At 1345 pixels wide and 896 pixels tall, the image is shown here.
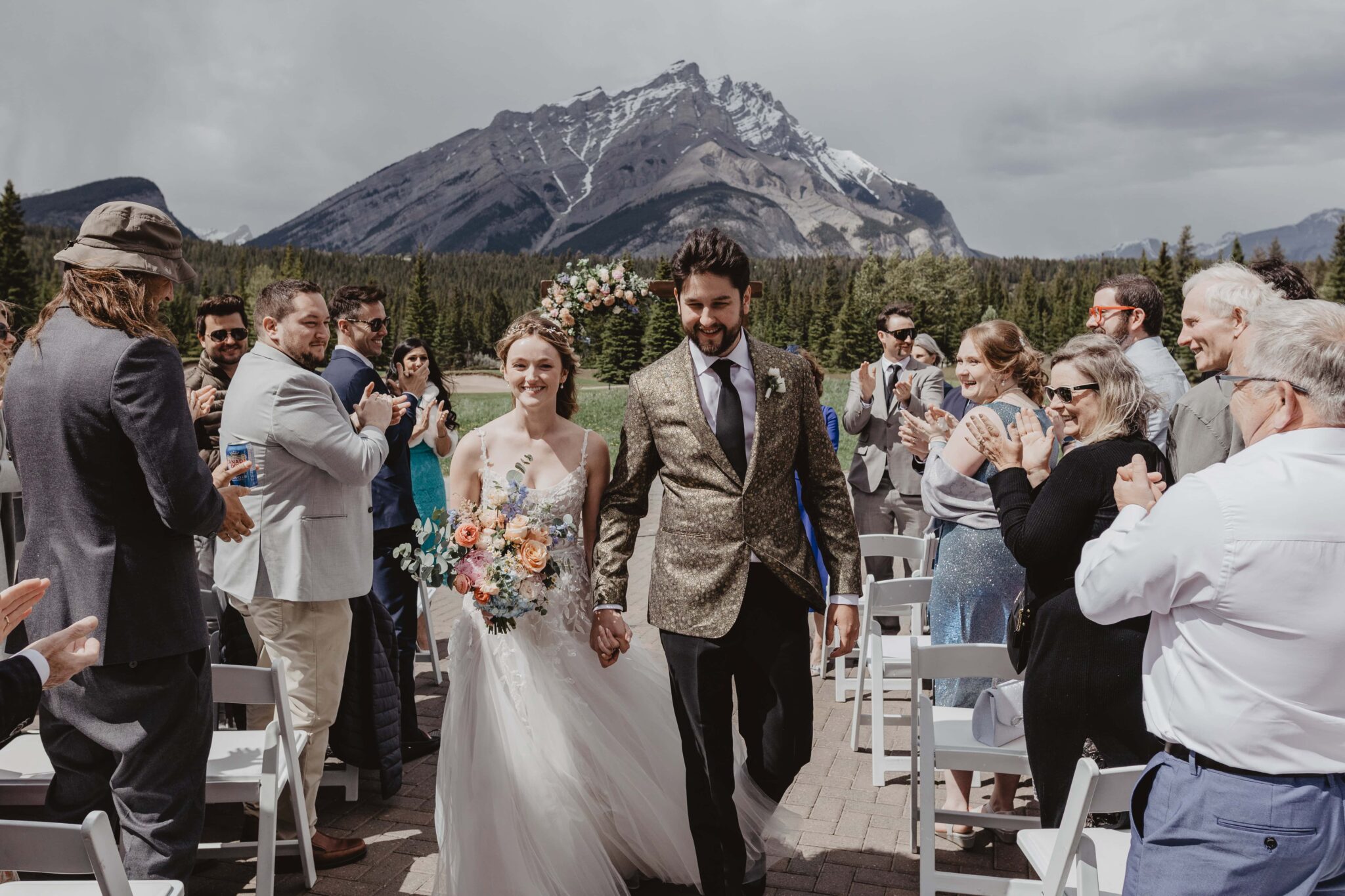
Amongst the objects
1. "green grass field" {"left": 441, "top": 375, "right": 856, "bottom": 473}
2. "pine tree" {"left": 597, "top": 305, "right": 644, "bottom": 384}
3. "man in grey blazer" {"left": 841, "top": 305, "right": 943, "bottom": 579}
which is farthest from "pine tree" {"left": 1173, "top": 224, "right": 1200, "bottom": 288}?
"man in grey blazer" {"left": 841, "top": 305, "right": 943, "bottom": 579}

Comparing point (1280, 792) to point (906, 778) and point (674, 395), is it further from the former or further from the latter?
point (906, 778)

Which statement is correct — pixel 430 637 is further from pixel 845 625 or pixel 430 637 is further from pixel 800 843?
pixel 845 625

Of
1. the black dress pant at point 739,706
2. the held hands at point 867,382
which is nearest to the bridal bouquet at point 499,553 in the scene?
the black dress pant at point 739,706

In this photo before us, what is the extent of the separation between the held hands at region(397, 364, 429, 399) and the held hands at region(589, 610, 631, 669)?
9.77 feet

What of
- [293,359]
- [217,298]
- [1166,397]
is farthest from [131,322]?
[1166,397]

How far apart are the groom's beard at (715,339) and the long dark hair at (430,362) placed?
12.2 ft

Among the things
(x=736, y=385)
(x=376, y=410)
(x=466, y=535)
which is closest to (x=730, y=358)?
(x=736, y=385)

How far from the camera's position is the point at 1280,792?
6.86ft

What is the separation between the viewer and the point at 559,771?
3760mm

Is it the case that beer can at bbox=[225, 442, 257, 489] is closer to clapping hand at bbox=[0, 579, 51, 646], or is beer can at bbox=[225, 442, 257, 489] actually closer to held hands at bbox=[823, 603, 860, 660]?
clapping hand at bbox=[0, 579, 51, 646]

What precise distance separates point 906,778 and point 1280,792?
11.0ft

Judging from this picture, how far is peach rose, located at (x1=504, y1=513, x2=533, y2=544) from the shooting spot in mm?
3822

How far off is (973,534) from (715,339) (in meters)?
1.82

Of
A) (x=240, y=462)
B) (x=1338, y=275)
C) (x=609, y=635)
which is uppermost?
(x=1338, y=275)
